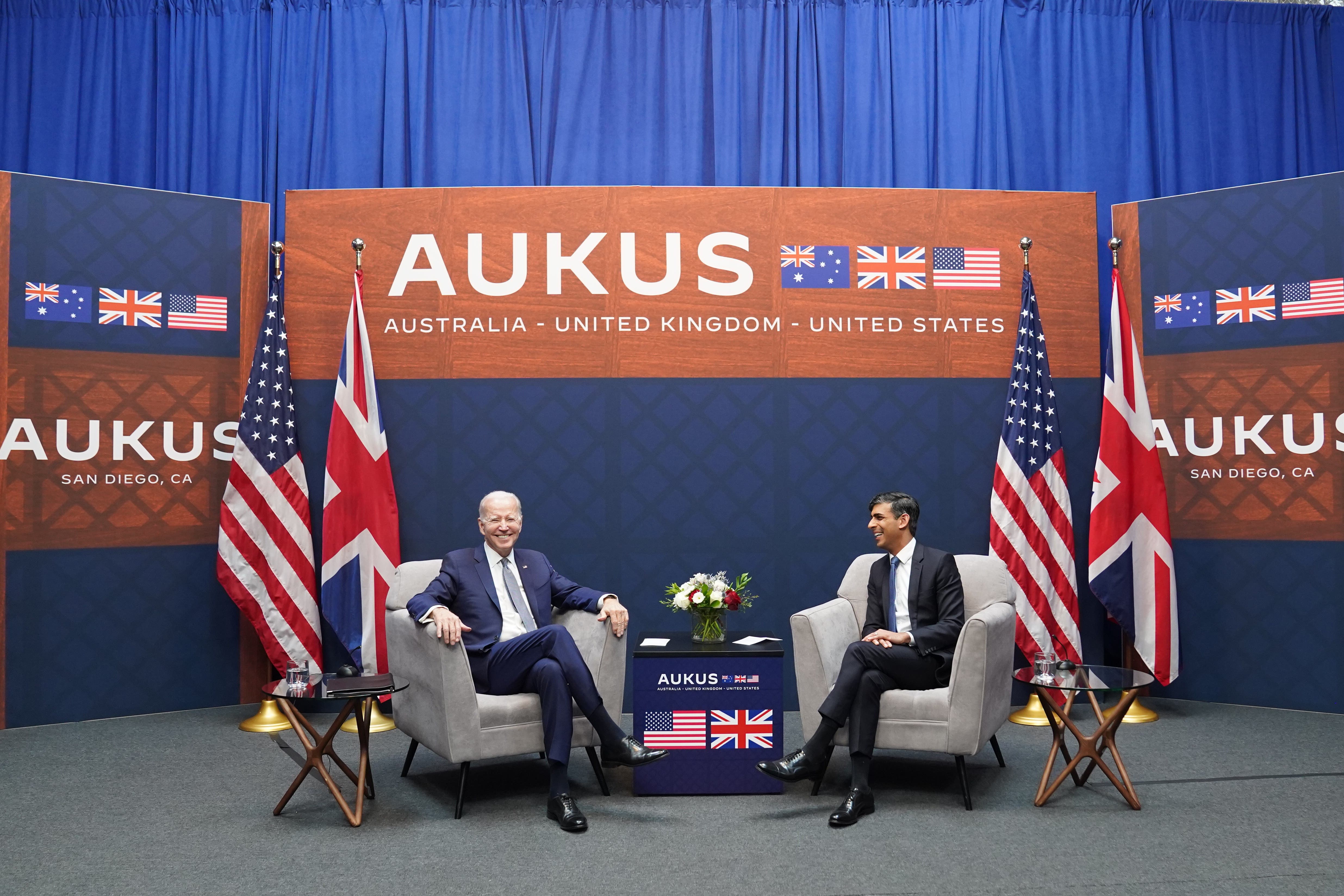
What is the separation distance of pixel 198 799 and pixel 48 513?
2096 mm

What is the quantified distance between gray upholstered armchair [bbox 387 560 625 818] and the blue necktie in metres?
1.07

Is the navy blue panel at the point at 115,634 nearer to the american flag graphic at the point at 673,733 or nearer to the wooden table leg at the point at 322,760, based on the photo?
the wooden table leg at the point at 322,760

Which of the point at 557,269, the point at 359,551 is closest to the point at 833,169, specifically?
the point at 557,269

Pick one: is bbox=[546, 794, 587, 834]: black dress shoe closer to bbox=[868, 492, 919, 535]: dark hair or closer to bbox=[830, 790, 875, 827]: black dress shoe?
bbox=[830, 790, 875, 827]: black dress shoe

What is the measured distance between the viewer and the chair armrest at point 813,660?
397 centimetres

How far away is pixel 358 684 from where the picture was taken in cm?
371

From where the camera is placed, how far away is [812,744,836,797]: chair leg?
380 cm

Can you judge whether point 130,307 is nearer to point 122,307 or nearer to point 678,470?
point 122,307

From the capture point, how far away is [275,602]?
5.23m

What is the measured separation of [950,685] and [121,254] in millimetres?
4556

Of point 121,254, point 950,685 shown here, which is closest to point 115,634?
point 121,254

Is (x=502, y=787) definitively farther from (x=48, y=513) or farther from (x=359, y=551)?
(x=48, y=513)

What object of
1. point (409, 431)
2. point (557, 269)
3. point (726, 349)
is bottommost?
point (409, 431)

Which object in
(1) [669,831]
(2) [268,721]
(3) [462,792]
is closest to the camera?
(1) [669,831]
